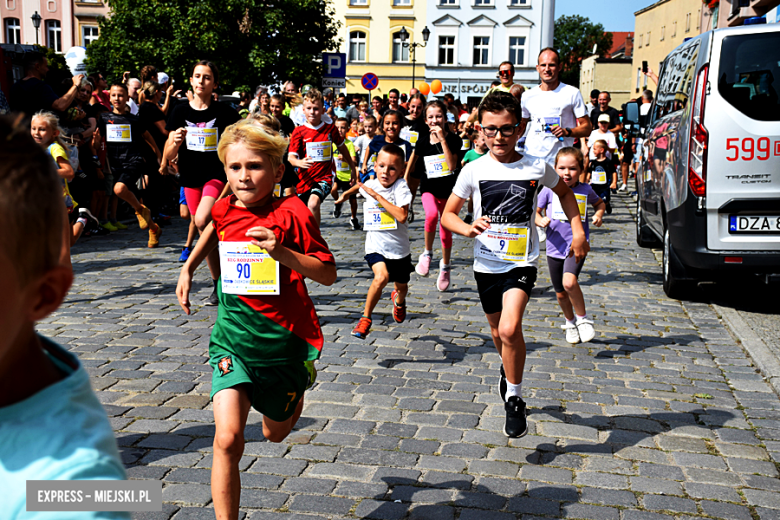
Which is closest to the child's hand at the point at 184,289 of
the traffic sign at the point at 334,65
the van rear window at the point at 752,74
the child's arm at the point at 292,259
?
the child's arm at the point at 292,259

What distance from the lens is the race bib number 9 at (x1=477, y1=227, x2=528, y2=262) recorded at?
15.6 feet

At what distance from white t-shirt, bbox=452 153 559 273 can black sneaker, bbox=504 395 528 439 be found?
2.60ft

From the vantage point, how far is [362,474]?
4.02 m

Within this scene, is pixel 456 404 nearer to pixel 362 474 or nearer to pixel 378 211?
pixel 362 474

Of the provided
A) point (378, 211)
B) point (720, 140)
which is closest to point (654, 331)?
point (720, 140)

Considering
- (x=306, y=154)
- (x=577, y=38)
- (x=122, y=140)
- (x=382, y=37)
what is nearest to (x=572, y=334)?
(x=306, y=154)

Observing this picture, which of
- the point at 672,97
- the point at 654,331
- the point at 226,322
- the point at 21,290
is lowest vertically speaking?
the point at 654,331

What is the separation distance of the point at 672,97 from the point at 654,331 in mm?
3231

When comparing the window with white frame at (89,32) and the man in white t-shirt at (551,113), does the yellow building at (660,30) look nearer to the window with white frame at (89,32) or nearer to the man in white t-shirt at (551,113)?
the window with white frame at (89,32)

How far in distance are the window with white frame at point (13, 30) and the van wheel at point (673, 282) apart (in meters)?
62.9

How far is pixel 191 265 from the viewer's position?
12.2 feet

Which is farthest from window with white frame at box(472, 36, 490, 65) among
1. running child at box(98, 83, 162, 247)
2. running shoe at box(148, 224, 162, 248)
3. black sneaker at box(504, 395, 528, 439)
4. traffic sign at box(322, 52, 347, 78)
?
black sneaker at box(504, 395, 528, 439)

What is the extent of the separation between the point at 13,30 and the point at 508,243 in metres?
66.2

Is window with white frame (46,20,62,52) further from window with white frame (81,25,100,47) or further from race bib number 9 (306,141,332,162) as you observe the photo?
race bib number 9 (306,141,332,162)
